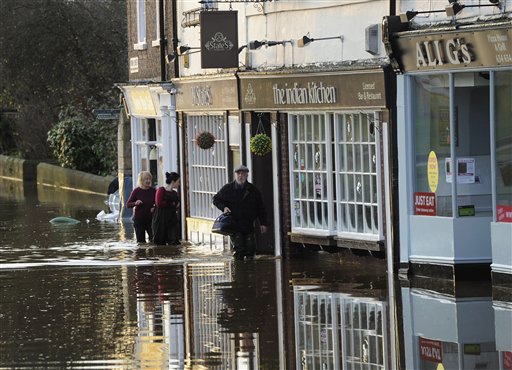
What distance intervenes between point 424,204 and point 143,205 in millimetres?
8751

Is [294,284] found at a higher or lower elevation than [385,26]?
lower

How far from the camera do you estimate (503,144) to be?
17484mm

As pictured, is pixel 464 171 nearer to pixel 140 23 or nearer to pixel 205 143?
pixel 205 143

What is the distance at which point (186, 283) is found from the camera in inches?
773

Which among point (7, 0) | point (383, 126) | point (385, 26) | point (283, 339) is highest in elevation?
point (7, 0)

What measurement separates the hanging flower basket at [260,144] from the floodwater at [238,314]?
1.73 meters

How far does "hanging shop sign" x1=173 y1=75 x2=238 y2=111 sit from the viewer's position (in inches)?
963

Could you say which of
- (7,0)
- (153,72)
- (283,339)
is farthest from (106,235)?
(7,0)

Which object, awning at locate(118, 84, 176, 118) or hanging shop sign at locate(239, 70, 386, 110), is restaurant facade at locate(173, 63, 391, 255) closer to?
hanging shop sign at locate(239, 70, 386, 110)

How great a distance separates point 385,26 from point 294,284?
142 inches

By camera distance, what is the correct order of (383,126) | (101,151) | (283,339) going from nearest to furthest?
(283,339) → (383,126) → (101,151)

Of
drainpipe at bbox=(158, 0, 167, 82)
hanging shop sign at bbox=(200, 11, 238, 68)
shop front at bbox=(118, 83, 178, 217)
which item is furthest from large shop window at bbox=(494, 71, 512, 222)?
drainpipe at bbox=(158, 0, 167, 82)

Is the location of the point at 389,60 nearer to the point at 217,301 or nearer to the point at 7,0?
the point at 217,301

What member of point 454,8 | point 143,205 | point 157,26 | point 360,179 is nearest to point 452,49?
point 454,8
